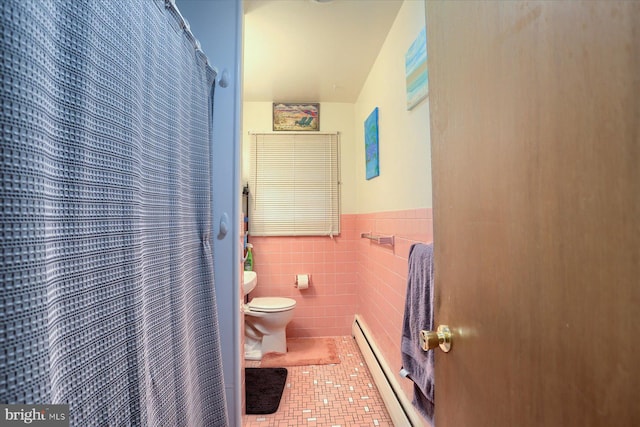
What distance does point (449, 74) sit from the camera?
0.67 m

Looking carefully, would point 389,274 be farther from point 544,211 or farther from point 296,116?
point 296,116

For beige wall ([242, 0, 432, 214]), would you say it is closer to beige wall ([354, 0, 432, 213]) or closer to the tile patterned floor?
beige wall ([354, 0, 432, 213])

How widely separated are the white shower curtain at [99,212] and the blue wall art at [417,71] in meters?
0.97

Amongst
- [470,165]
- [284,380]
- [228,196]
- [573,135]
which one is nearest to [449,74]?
[470,165]

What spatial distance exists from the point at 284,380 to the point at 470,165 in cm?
200

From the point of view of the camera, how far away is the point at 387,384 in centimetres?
169

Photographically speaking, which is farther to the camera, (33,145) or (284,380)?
(284,380)

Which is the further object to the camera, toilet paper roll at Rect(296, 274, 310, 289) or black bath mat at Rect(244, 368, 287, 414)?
toilet paper roll at Rect(296, 274, 310, 289)

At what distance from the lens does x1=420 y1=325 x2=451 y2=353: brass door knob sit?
68 centimetres

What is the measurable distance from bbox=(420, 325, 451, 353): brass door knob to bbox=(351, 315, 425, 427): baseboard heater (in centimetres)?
84

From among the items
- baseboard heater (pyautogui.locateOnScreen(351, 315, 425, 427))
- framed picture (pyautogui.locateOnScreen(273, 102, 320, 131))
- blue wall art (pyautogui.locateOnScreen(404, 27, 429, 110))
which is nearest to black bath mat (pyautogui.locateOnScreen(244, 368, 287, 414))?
baseboard heater (pyautogui.locateOnScreen(351, 315, 425, 427))

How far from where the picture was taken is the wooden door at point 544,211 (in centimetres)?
32

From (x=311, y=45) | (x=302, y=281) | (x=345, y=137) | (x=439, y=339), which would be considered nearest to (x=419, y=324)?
(x=439, y=339)

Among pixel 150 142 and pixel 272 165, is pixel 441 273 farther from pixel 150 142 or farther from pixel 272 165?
pixel 272 165
